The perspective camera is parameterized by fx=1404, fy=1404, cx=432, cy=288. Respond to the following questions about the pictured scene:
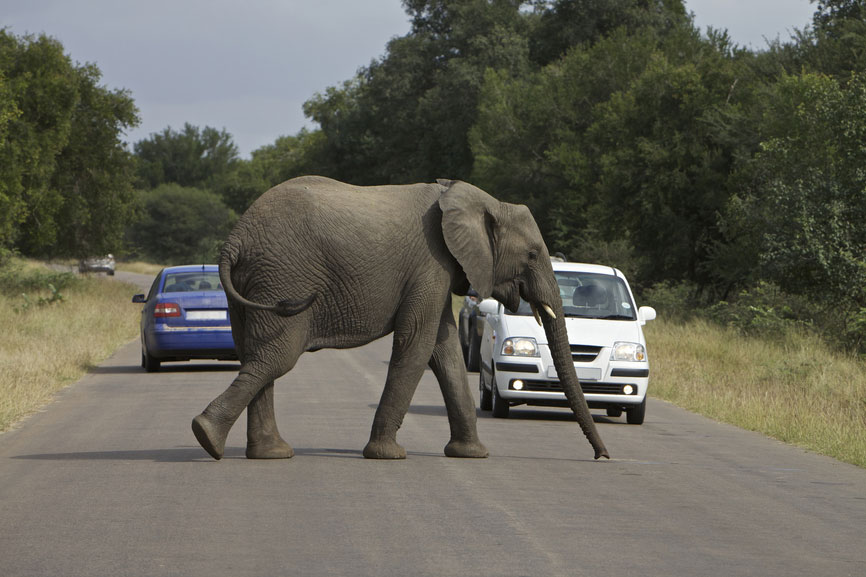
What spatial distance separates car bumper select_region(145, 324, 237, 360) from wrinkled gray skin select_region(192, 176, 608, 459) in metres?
9.74

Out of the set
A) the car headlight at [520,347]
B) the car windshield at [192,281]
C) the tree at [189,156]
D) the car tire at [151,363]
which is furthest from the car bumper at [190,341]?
the tree at [189,156]

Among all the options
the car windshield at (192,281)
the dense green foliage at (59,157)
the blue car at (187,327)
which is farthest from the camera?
the dense green foliage at (59,157)

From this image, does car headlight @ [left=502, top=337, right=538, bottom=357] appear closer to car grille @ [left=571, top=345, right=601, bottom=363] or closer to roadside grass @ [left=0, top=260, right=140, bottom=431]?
car grille @ [left=571, top=345, right=601, bottom=363]

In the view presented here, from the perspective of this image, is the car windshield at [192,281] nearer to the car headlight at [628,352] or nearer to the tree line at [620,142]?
the car headlight at [628,352]

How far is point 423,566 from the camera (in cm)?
700

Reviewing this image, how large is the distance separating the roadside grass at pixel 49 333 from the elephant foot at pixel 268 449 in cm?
352

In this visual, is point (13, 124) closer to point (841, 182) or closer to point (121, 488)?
point (841, 182)

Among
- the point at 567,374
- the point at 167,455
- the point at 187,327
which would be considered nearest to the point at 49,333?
the point at 187,327

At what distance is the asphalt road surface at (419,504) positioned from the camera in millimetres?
7199

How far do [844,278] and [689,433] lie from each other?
1325cm

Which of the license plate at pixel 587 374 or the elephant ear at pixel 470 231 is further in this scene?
the license plate at pixel 587 374

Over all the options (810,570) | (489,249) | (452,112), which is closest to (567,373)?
(489,249)

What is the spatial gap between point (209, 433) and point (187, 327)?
10.7m

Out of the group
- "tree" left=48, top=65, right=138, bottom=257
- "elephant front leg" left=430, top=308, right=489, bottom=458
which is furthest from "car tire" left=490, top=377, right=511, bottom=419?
"tree" left=48, top=65, right=138, bottom=257
